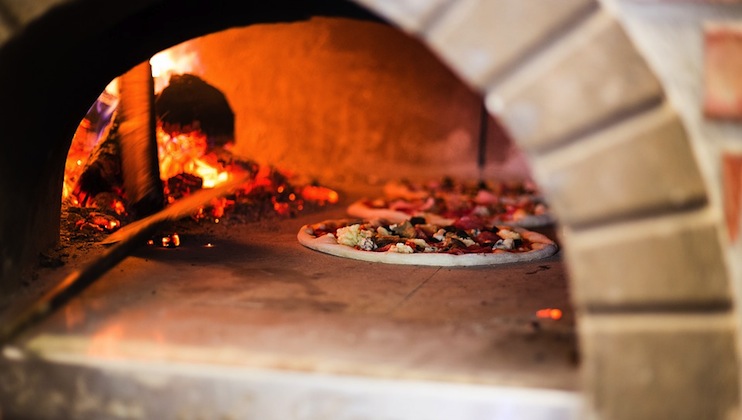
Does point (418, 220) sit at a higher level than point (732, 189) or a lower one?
higher

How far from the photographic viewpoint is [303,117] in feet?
24.6

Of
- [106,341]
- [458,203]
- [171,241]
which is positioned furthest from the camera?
[458,203]

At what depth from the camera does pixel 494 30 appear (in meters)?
2.06

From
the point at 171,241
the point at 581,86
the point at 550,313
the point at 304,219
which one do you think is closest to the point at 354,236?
the point at 171,241

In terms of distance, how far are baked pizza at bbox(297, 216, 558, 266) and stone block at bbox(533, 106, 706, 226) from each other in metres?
1.96

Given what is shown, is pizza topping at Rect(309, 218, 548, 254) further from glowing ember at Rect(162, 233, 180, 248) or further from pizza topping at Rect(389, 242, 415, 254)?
glowing ember at Rect(162, 233, 180, 248)

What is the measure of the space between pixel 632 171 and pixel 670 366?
0.52 meters

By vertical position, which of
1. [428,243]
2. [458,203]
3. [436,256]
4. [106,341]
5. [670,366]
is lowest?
[670,366]

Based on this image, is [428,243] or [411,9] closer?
[411,9]

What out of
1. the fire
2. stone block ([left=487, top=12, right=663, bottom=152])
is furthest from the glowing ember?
stone block ([left=487, top=12, right=663, bottom=152])

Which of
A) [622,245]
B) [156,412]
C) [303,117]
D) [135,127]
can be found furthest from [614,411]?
[303,117]

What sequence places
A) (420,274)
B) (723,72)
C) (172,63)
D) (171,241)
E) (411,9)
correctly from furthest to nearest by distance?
(172,63) < (171,241) < (420,274) < (411,9) < (723,72)

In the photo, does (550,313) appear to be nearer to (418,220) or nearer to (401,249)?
(401,249)

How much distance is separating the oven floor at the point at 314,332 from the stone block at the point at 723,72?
871mm
